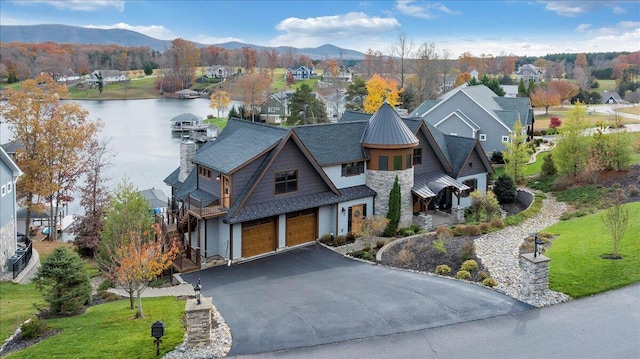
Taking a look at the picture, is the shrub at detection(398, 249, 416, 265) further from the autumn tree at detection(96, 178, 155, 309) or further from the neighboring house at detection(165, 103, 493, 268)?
the autumn tree at detection(96, 178, 155, 309)

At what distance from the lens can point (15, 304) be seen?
18.3 m

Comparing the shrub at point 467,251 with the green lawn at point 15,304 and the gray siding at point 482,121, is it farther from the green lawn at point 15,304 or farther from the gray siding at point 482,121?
the gray siding at point 482,121

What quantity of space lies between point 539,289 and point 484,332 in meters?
2.85

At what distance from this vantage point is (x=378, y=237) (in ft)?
86.4

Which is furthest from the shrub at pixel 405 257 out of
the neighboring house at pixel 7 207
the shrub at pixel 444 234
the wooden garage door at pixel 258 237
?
the neighboring house at pixel 7 207

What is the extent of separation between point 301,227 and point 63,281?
11.4 meters

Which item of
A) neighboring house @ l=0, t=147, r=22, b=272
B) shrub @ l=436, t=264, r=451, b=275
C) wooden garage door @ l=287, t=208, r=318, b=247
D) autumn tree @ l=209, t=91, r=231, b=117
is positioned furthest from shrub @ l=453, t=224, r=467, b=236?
autumn tree @ l=209, t=91, r=231, b=117

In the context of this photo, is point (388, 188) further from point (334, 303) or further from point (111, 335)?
point (111, 335)

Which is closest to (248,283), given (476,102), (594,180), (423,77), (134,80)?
(594,180)

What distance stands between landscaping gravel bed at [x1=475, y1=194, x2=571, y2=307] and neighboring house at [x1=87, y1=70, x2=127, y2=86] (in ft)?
487

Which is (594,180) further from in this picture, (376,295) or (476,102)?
(376,295)

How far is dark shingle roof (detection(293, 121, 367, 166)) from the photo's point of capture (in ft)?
85.7

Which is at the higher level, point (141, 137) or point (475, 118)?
point (475, 118)

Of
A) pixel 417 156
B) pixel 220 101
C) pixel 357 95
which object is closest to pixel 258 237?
pixel 417 156
